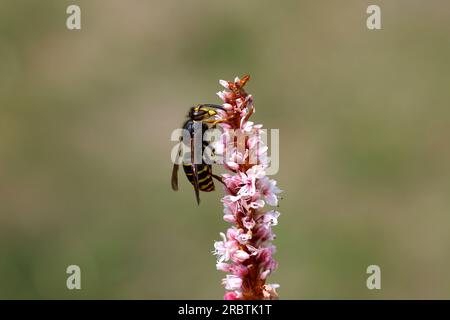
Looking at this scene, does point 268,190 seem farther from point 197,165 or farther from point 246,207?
point 197,165

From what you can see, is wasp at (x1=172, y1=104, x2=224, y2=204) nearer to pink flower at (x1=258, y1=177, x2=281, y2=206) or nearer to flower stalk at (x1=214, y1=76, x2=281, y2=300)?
flower stalk at (x1=214, y1=76, x2=281, y2=300)

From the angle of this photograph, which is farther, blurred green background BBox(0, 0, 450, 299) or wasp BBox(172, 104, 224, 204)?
blurred green background BBox(0, 0, 450, 299)

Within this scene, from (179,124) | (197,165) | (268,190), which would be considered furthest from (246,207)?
(179,124)

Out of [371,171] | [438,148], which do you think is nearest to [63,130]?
[371,171]

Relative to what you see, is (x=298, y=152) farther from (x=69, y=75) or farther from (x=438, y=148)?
(x=69, y=75)

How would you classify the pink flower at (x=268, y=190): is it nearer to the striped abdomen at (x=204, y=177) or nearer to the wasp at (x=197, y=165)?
the wasp at (x=197, y=165)

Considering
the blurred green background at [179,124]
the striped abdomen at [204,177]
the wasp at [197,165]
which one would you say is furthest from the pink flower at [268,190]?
the blurred green background at [179,124]

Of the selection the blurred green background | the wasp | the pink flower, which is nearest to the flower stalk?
the pink flower
